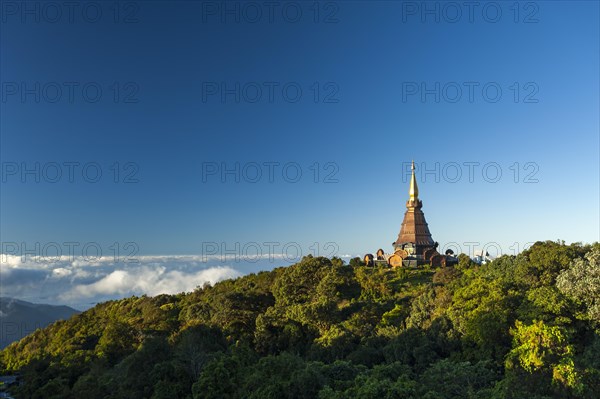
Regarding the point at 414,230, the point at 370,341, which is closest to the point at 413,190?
the point at 414,230

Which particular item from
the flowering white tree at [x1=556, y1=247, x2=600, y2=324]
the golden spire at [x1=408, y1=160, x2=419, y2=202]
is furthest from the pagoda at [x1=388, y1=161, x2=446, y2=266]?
the flowering white tree at [x1=556, y1=247, x2=600, y2=324]

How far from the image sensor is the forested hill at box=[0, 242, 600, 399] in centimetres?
2373

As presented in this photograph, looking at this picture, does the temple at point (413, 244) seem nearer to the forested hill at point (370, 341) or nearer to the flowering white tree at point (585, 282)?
the forested hill at point (370, 341)

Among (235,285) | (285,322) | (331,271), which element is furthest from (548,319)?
(235,285)

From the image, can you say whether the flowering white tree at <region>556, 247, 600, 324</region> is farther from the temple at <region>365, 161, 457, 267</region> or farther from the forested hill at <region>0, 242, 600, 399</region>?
the temple at <region>365, 161, 457, 267</region>

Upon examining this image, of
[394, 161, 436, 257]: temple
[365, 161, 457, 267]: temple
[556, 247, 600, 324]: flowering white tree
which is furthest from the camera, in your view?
[394, 161, 436, 257]: temple

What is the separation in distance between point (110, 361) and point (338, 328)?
24.2 m

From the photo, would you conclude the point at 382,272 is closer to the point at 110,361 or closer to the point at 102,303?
the point at 110,361

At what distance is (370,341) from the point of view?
120 ft

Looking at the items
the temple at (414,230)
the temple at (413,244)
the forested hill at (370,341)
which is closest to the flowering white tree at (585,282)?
the forested hill at (370,341)

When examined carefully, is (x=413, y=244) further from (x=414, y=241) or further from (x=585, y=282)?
(x=585, y=282)

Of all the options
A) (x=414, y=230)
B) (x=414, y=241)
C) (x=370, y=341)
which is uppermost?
(x=414, y=230)

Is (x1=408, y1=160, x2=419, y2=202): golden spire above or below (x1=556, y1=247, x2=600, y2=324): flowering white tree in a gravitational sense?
above

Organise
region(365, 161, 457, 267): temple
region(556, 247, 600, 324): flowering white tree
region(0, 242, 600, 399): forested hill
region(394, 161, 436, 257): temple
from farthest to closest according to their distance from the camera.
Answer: region(394, 161, 436, 257): temple < region(365, 161, 457, 267): temple < region(556, 247, 600, 324): flowering white tree < region(0, 242, 600, 399): forested hill
